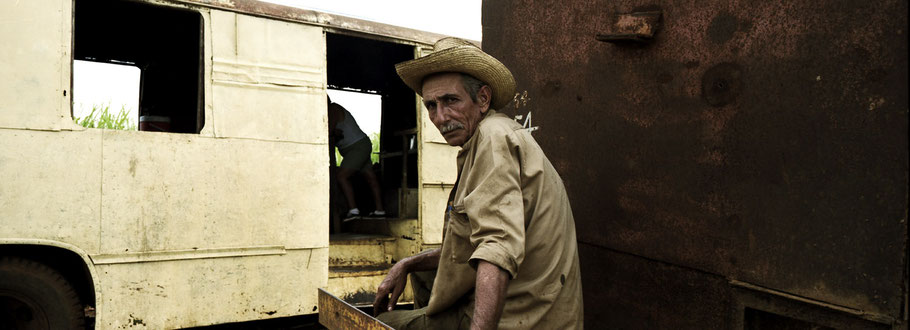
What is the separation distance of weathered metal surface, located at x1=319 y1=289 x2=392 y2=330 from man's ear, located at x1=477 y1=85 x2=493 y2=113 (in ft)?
2.54

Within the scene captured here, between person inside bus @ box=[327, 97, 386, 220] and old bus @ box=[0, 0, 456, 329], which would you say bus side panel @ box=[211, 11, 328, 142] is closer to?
old bus @ box=[0, 0, 456, 329]

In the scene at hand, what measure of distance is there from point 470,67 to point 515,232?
0.59 metres

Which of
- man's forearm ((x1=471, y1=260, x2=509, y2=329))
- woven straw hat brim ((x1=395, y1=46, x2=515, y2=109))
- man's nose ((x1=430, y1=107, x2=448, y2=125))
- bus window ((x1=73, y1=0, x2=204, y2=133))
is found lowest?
man's forearm ((x1=471, y1=260, x2=509, y2=329))

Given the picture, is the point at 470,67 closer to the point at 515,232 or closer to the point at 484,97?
the point at 484,97

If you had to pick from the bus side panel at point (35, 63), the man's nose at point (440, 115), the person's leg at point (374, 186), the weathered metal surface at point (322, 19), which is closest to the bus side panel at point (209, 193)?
the bus side panel at point (35, 63)

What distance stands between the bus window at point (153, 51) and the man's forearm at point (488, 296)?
4212 mm

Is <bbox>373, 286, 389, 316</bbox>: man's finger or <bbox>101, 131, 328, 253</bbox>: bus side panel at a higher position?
<bbox>101, 131, 328, 253</bbox>: bus side panel

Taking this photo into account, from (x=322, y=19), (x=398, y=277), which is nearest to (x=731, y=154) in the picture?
(x=398, y=277)

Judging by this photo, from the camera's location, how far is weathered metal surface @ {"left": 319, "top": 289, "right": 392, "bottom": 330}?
5.86 feet

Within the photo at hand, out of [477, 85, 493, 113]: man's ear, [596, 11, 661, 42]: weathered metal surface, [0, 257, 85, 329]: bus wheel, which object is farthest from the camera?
[0, 257, 85, 329]: bus wheel

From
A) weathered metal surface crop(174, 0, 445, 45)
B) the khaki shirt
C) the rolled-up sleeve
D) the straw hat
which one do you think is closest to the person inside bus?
weathered metal surface crop(174, 0, 445, 45)

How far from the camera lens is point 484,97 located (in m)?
1.97

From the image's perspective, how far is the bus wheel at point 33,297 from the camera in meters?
3.73

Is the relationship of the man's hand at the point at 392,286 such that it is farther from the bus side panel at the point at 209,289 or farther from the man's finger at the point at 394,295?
the bus side panel at the point at 209,289
